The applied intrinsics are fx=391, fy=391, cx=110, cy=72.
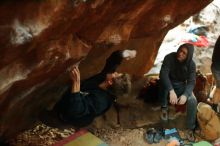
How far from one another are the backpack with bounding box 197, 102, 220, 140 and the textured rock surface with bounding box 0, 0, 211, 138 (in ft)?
4.74

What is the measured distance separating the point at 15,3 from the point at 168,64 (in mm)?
3308

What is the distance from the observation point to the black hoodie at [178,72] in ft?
19.8

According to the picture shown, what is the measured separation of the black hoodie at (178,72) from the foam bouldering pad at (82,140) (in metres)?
1.36

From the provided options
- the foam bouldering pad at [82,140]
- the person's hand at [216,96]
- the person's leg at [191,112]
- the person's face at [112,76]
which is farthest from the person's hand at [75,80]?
the person's hand at [216,96]

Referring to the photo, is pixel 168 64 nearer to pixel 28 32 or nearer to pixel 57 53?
pixel 57 53

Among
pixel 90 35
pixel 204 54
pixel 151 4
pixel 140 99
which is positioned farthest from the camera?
pixel 204 54

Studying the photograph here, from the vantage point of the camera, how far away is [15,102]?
5.14m

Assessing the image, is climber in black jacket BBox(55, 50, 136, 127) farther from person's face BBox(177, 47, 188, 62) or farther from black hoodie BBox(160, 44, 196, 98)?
person's face BBox(177, 47, 188, 62)

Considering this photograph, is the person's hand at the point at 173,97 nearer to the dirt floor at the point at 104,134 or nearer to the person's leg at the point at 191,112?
the person's leg at the point at 191,112

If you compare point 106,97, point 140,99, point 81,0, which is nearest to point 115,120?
point 140,99

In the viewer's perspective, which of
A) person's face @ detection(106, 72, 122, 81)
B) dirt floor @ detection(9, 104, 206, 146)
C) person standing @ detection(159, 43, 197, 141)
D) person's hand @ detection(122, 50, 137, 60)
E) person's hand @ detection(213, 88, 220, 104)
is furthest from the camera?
person's hand @ detection(213, 88, 220, 104)

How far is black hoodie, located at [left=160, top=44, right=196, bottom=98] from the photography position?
6043 millimetres

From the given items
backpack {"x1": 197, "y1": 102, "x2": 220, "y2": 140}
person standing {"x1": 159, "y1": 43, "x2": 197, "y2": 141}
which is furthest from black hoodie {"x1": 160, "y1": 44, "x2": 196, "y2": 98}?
backpack {"x1": 197, "y1": 102, "x2": 220, "y2": 140}

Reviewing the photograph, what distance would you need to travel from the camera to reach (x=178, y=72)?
6.18 meters
